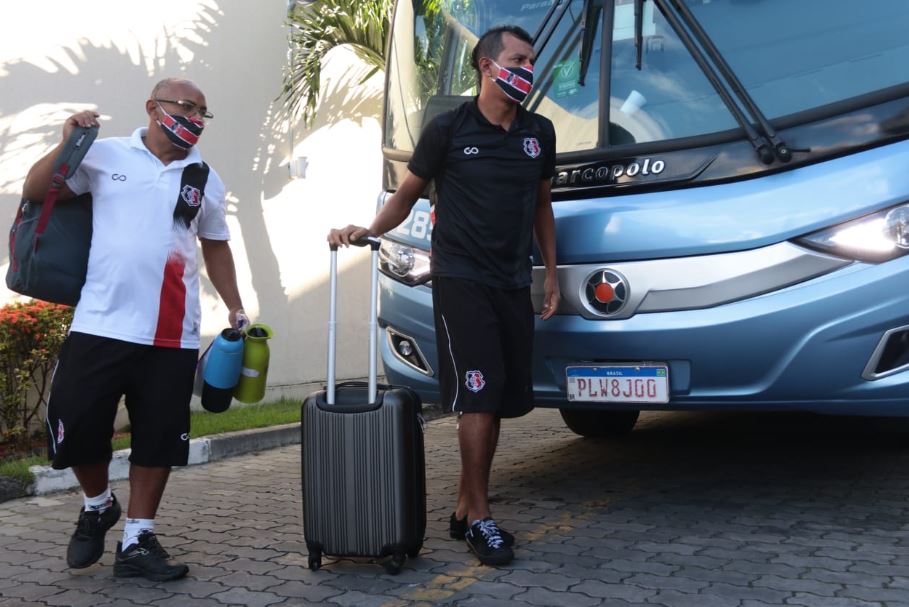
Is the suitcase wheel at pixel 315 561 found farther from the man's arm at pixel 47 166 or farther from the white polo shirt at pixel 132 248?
the man's arm at pixel 47 166

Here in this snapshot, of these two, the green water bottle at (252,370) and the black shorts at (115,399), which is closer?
the black shorts at (115,399)

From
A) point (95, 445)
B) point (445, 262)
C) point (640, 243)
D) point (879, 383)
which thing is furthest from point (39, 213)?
point (879, 383)

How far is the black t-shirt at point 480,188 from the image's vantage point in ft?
13.5

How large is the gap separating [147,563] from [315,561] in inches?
22.7

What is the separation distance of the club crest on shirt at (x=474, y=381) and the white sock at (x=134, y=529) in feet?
4.01

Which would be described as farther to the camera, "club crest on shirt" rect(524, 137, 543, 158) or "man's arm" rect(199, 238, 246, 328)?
"man's arm" rect(199, 238, 246, 328)

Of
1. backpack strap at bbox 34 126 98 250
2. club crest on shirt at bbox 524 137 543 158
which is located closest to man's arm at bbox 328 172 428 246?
club crest on shirt at bbox 524 137 543 158

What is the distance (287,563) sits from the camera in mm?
4184

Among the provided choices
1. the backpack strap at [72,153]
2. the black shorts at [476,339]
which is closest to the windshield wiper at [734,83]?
the black shorts at [476,339]

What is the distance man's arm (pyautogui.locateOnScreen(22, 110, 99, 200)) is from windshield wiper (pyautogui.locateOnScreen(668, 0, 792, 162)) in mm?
2288

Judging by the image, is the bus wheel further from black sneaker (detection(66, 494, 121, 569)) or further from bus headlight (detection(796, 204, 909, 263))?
black sneaker (detection(66, 494, 121, 569))

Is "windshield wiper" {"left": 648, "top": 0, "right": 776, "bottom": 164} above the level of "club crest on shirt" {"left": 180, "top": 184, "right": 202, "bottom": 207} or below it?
above

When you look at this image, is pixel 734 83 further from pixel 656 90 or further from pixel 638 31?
pixel 638 31

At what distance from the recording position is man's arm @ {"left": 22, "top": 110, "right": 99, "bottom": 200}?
12.2 feet
